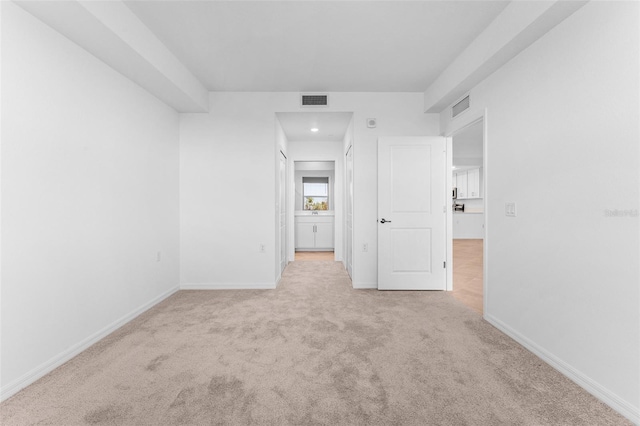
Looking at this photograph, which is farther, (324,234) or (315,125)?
(324,234)

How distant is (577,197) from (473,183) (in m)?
8.17

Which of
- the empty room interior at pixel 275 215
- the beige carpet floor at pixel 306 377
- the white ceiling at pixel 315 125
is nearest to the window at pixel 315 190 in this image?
the white ceiling at pixel 315 125

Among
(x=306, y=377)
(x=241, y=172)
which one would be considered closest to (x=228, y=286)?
(x=241, y=172)

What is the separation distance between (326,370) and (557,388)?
1.40m

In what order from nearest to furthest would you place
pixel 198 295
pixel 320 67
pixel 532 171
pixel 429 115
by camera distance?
pixel 532 171
pixel 320 67
pixel 198 295
pixel 429 115

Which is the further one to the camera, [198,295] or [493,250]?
[198,295]

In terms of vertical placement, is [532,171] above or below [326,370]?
above

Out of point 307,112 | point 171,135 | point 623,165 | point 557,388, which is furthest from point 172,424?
point 307,112

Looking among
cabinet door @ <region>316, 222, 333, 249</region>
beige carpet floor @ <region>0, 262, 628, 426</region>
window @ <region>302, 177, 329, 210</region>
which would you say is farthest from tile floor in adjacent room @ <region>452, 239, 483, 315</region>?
window @ <region>302, 177, 329, 210</region>

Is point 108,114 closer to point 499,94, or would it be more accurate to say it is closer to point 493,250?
point 499,94

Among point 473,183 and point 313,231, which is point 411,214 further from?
point 473,183

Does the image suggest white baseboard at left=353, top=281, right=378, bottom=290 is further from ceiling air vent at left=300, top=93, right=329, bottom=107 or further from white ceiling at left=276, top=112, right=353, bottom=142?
ceiling air vent at left=300, top=93, right=329, bottom=107

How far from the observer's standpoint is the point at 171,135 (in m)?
3.52

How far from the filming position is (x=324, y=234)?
281 inches
